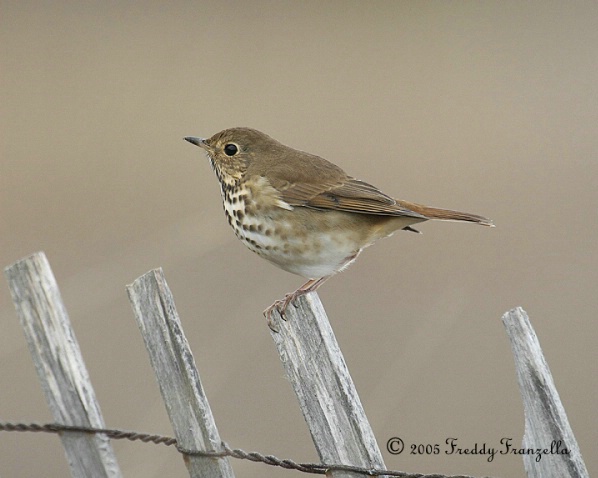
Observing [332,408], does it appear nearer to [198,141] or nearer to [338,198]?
[338,198]

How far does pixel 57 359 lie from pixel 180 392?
0.36m

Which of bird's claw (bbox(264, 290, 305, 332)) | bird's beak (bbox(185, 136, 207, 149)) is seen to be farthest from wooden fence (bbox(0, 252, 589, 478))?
bird's beak (bbox(185, 136, 207, 149))

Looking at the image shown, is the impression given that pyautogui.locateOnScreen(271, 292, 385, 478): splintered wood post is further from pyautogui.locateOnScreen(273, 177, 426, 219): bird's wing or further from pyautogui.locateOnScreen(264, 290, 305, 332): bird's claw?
pyautogui.locateOnScreen(273, 177, 426, 219): bird's wing

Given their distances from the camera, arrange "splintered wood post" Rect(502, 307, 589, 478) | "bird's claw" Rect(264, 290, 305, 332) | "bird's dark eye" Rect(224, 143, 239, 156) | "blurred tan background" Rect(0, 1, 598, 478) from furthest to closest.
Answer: "blurred tan background" Rect(0, 1, 598, 478)
"bird's dark eye" Rect(224, 143, 239, 156)
"bird's claw" Rect(264, 290, 305, 332)
"splintered wood post" Rect(502, 307, 589, 478)

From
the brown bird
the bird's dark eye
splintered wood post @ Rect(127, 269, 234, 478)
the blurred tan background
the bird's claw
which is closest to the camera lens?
splintered wood post @ Rect(127, 269, 234, 478)

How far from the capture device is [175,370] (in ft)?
10.3

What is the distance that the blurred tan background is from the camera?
21.2 ft

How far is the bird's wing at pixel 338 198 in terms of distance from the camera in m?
4.43

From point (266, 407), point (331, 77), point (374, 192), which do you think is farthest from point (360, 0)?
point (374, 192)

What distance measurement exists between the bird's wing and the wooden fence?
4.32ft

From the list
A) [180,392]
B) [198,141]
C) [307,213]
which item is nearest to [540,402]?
[180,392]

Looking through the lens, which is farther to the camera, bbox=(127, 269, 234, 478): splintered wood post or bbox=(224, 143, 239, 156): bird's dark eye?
bbox=(224, 143, 239, 156): bird's dark eye

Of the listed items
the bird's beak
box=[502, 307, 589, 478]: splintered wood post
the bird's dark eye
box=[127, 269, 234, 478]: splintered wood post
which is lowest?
box=[502, 307, 589, 478]: splintered wood post

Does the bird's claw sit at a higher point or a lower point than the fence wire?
higher
